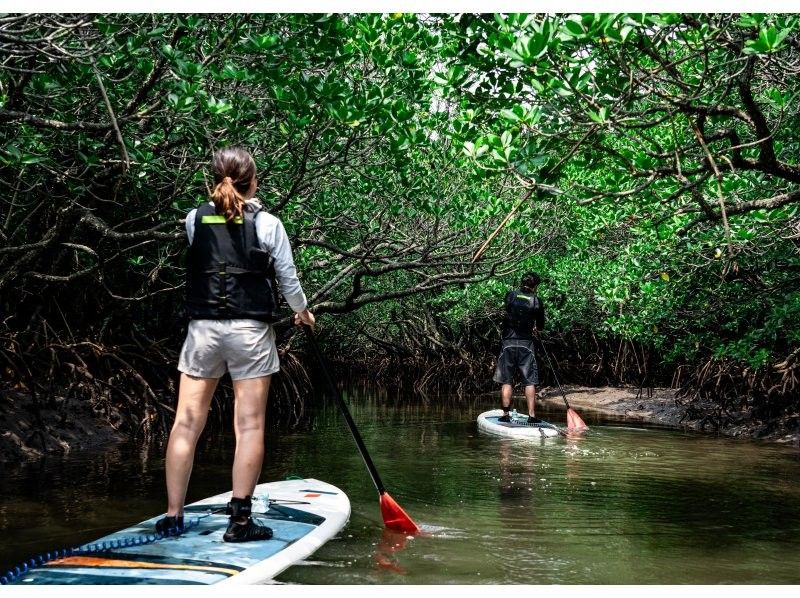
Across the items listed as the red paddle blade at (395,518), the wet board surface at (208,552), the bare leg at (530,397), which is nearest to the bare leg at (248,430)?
the wet board surface at (208,552)

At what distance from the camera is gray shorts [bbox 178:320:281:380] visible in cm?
351

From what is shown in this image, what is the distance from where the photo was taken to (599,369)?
54.3 feet

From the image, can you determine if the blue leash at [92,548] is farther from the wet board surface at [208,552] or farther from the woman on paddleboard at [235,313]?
the woman on paddleboard at [235,313]

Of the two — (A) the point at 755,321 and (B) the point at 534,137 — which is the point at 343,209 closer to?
(A) the point at 755,321

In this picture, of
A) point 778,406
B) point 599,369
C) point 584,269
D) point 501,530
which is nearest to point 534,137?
point 501,530

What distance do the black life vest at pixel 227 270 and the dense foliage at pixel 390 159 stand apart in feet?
1.14

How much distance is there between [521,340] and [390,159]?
2.38m

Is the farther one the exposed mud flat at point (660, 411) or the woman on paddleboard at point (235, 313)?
the exposed mud flat at point (660, 411)

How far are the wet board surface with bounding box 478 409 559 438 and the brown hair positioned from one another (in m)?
5.83

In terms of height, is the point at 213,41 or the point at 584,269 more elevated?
the point at 213,41

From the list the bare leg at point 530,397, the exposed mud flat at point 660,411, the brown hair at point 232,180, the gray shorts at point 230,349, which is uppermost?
the brown hair at point 232,180

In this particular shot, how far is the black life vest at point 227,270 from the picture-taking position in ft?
11.5

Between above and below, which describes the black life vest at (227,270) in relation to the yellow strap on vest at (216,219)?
below

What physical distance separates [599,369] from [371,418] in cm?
599
